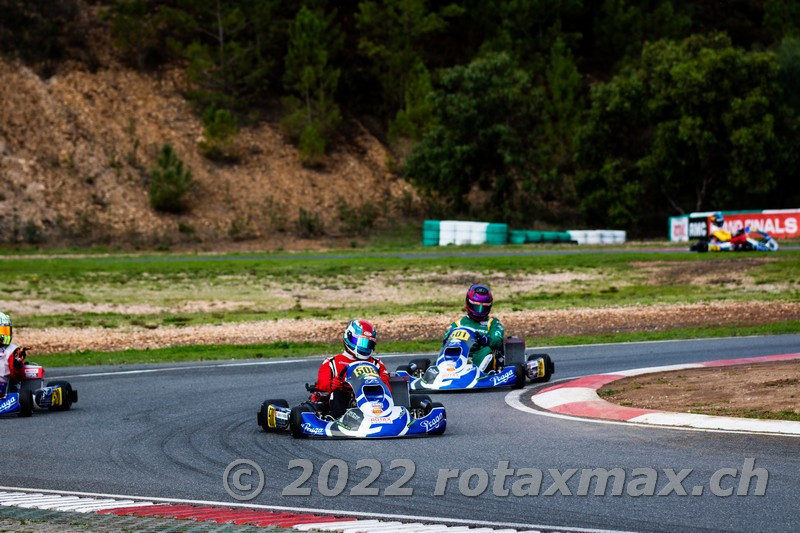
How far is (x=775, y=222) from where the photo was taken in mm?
51719

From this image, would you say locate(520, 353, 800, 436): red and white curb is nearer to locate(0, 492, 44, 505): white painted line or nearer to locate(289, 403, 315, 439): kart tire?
locate(289, 403, 315, 439): kart tire

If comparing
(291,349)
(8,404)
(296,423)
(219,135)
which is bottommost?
(291,349)

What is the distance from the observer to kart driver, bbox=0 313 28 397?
44.7ft

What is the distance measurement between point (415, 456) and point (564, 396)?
4198mm

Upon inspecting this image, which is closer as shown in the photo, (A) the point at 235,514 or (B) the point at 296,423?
(A) the point at 235,514

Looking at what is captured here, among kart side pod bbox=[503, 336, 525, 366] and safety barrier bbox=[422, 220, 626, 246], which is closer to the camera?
kart side pod bbox=[503, 336, 525, 366]

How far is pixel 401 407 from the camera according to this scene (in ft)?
37.7

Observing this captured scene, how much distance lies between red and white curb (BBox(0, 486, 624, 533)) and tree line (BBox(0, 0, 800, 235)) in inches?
2006

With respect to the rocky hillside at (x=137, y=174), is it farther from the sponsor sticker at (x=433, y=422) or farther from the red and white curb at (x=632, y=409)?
the sponsor sticker at (x=433, y=422)

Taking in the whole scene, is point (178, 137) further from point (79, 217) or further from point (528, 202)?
point (528, 202)

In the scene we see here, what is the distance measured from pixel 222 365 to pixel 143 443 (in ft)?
27.5

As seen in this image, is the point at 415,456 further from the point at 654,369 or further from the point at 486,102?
the point at 486,102

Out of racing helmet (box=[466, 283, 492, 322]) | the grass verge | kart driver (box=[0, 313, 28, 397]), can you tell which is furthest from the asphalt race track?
the grass verge

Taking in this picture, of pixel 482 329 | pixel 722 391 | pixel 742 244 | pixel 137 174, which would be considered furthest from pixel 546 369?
pixel 137 174
